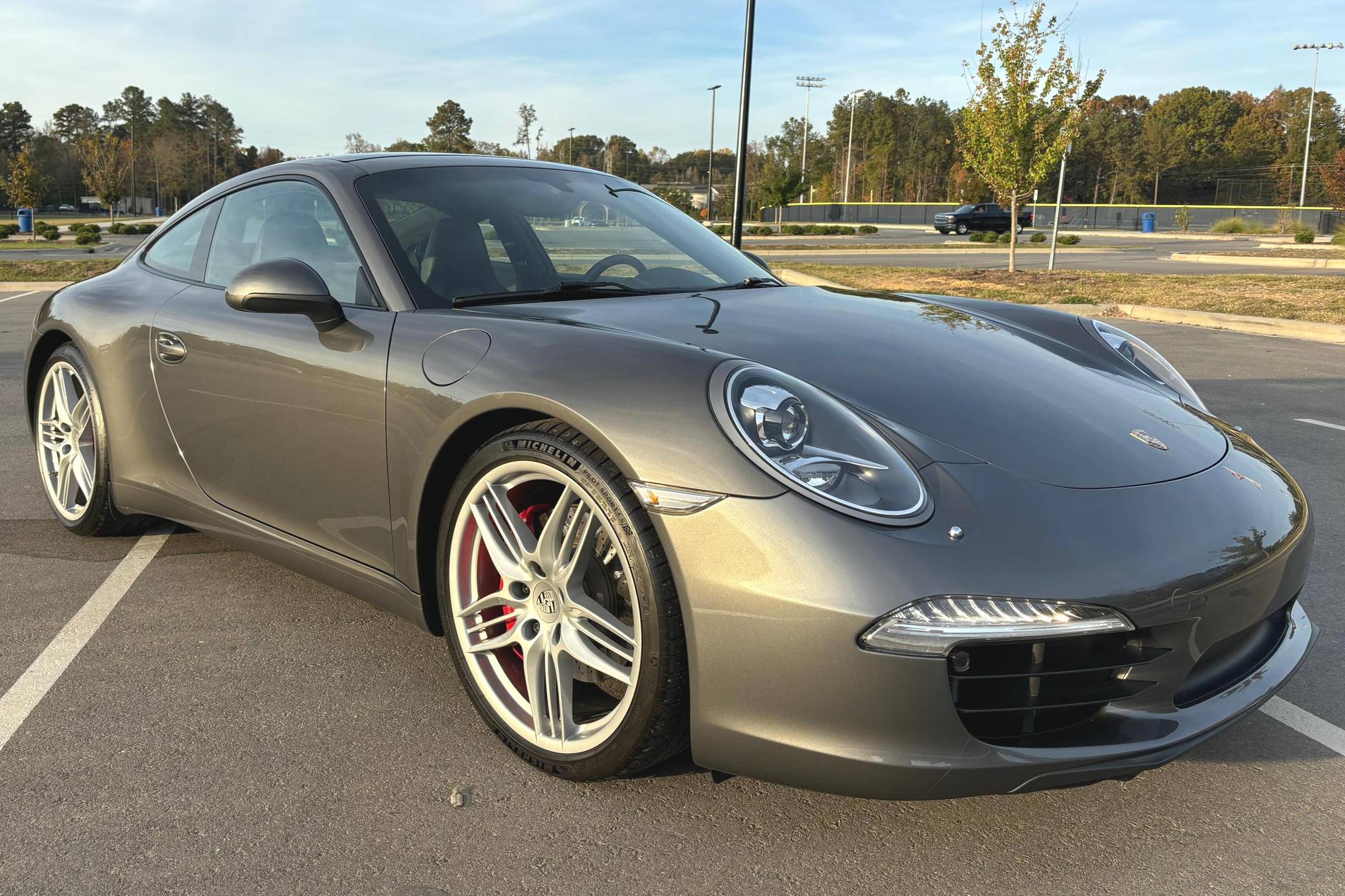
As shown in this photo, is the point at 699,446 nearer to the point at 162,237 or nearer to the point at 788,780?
the point at 788,780

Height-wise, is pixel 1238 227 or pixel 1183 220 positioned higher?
pixel 1183 220

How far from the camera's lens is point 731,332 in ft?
8.28

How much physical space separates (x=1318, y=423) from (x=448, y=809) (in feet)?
19.4

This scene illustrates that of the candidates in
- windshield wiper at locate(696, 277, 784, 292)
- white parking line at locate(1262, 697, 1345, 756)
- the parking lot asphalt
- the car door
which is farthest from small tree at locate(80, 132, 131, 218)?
white parking line at locate(1262, 697, 1345, 756)

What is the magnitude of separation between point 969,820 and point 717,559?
79 centimetres

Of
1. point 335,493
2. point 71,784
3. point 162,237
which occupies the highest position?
point 162,237

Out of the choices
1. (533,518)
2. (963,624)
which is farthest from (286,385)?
(963,624)

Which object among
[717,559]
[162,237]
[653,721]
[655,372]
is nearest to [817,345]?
[655,372]

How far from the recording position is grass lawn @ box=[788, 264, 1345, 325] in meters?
12.7

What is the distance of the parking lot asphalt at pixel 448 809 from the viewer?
76.4 inches

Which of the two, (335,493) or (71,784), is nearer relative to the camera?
(71,784)

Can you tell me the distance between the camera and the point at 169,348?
3303 mm

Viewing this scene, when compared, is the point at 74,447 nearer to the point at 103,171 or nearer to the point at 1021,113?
the point at 1021,113

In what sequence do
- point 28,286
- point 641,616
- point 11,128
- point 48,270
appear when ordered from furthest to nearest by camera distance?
1. point 11,128
2. point 48,270
3. point 28,286
4. point 641,616
